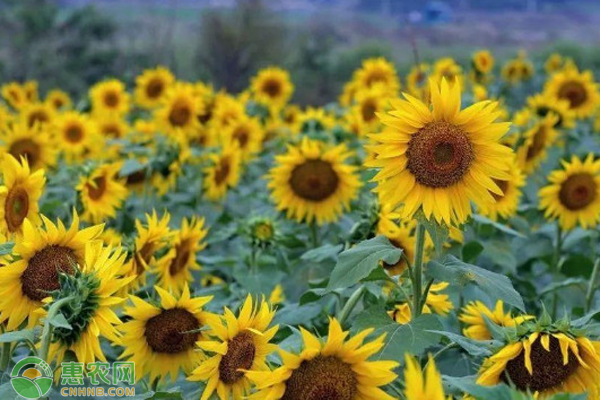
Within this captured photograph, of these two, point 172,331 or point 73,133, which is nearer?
point 172,331

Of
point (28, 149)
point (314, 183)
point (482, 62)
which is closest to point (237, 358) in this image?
point (314, 183)

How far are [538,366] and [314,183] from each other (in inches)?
71.7

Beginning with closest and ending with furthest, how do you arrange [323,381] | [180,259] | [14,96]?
[323,381] → [180,259] → [14,96]

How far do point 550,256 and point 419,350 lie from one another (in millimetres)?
2061

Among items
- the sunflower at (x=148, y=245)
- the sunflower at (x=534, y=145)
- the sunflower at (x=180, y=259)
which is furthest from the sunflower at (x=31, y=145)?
the sunflower at (x=534, y=145)

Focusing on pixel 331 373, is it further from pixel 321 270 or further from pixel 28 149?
pixel 28 149

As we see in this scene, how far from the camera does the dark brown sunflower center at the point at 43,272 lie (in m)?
1.89

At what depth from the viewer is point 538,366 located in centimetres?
164

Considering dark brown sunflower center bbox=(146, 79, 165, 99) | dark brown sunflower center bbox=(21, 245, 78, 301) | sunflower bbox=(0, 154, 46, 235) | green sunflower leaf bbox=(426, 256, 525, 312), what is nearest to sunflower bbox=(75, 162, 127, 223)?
sunflower bbox=(0, 154, 46, 235)

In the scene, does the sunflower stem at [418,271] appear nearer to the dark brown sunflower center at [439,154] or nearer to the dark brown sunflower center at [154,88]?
the dark brown sunflower center at [439,154]

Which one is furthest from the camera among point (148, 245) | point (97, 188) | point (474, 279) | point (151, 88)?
point (151, 88)

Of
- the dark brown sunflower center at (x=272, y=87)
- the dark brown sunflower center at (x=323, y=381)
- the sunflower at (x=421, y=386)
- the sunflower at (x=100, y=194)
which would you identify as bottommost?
the dark brown sunflower center at (x=272, y=87)

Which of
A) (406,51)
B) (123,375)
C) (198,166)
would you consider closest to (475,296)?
(123,375)

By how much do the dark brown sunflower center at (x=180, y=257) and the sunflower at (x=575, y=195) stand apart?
1.45 meters
